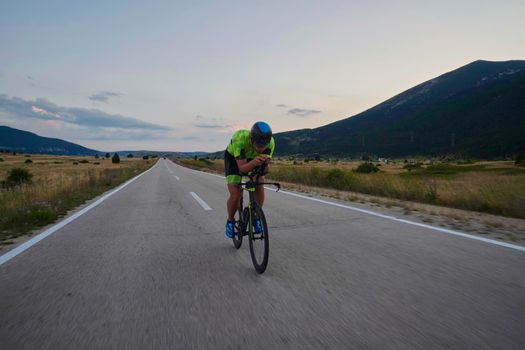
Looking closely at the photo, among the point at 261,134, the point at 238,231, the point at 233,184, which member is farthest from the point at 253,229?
the point at 261,134

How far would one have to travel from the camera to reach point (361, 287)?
3.08 m

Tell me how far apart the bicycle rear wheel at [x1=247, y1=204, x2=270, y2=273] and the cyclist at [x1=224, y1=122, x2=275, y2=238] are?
0.08 metres

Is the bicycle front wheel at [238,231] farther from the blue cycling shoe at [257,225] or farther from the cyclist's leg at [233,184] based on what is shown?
the blue cycling shoe at [257,225]

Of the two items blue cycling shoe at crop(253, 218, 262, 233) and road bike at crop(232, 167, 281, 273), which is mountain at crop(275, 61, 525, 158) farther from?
blue cycling shoe at crop(253, 218, 262, 233)

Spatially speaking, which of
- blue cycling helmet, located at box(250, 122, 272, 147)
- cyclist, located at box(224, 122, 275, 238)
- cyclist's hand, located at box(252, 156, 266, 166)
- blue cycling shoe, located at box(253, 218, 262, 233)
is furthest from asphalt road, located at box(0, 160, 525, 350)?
Answer: blue cycling helmet, located at box(250, 122, 272, 147)

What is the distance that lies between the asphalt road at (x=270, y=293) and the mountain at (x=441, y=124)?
246 feet

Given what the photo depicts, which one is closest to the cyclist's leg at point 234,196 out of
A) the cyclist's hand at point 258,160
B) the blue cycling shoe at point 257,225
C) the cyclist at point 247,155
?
the cyclist at point 247,155

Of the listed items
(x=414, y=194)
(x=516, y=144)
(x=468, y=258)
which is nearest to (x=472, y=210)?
(x=414, y=194)

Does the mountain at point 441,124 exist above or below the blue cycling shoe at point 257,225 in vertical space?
above

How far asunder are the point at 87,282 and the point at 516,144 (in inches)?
3344

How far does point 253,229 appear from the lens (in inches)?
152

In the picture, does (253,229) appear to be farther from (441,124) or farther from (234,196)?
(441,124)

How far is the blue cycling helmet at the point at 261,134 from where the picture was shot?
146 inches

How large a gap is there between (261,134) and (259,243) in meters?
1.29
